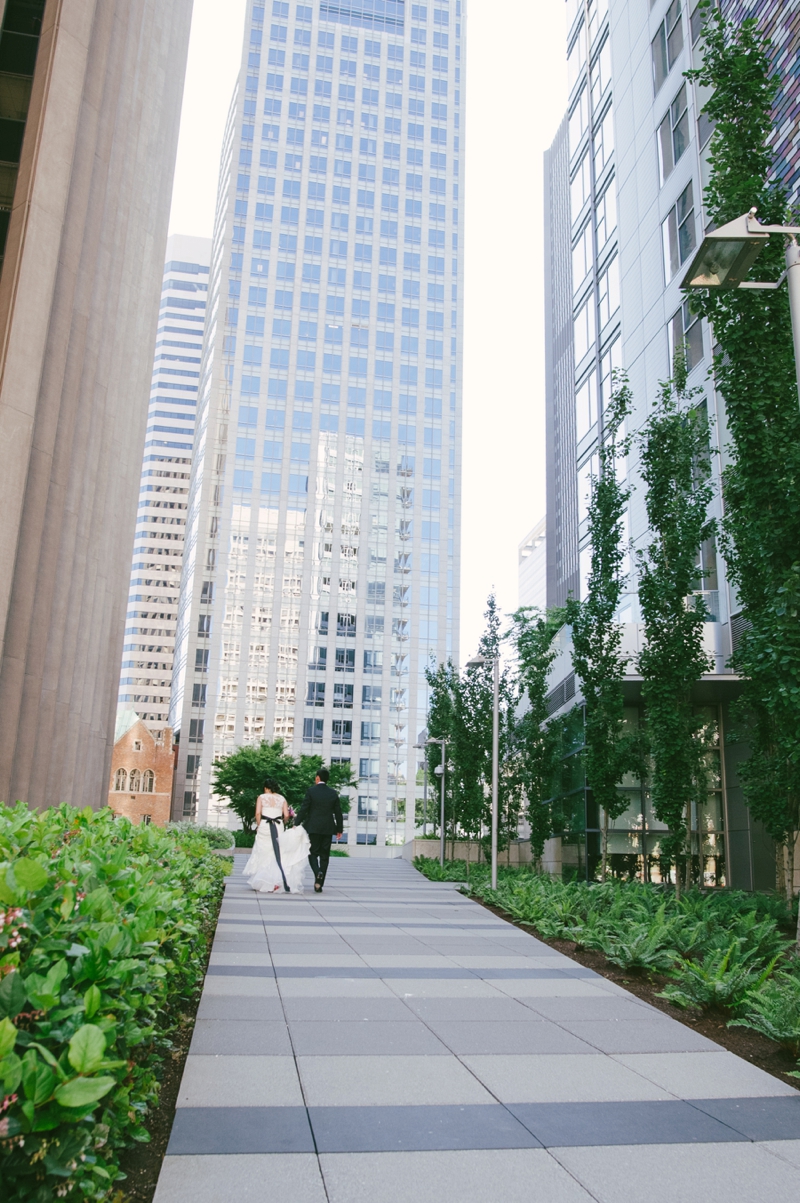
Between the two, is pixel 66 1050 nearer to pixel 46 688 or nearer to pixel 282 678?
pixel 46 688

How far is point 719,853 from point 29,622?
17698 mm

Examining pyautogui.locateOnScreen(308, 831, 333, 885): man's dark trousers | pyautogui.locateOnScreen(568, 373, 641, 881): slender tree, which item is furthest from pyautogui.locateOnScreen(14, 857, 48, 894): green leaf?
pyautogui.locateOnScreen(568, 373, 641, 881): slender tree

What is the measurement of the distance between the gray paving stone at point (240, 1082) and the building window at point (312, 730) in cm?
9225

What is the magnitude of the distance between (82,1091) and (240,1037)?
4012 mm

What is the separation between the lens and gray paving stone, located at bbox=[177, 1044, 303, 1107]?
15.1 feet

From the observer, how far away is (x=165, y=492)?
15825 cm

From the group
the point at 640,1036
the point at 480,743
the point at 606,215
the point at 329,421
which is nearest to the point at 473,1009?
the point at 640,1036

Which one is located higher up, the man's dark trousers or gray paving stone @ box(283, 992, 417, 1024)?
the man's dark trousers

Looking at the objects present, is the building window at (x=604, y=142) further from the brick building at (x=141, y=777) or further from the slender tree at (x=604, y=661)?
the brick building at (x=141, y=777)

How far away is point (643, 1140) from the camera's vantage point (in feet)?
14.2

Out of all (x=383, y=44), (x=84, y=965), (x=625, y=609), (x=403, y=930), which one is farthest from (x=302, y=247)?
(x=84, y=965)

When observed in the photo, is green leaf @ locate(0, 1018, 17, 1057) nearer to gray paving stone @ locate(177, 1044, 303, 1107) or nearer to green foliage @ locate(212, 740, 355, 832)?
gray paving stone @ locate(177, 1044, 303, 1107)

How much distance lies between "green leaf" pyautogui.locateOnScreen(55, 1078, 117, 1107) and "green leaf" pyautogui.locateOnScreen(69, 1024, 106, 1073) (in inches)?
1.6

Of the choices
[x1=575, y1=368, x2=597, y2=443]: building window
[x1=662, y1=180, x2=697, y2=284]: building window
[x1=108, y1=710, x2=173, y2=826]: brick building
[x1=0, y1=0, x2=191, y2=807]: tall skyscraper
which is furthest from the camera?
[x1=108, y1=710, x2=173, y2=826]: brick building
